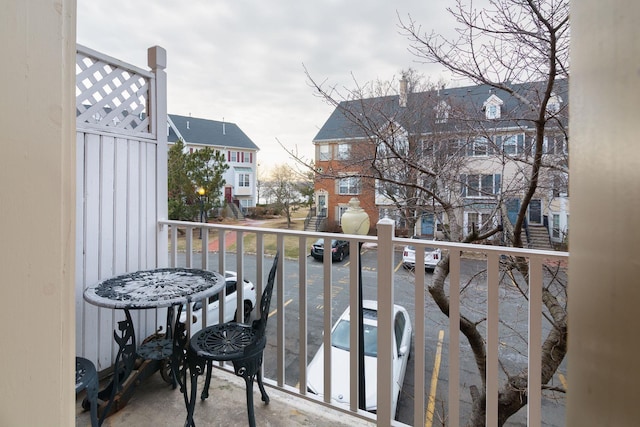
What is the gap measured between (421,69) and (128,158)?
3.62 m

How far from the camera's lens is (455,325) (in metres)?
1.67

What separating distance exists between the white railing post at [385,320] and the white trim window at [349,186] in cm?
318

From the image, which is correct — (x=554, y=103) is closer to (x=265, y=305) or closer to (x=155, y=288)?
(x=265, y=305)

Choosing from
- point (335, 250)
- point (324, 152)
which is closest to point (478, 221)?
point (335, 250)

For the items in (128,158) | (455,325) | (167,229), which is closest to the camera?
(455,325)

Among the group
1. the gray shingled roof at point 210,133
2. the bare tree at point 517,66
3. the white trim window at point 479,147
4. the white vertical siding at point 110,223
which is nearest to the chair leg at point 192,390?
the white vertical siding at point 110,223

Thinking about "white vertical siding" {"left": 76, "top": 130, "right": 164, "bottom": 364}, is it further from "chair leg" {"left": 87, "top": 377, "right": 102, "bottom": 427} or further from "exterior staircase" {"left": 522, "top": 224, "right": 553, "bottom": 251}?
"exterior staircase" {"left": 522, "top": 224, "right": 553, "bottom": 251}

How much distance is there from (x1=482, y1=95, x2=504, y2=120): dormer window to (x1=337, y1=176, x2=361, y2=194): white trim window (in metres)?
1.86

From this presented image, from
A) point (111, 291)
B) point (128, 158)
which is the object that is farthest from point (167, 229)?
point (111, 291)

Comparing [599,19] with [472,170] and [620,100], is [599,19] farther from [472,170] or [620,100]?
[472,170]

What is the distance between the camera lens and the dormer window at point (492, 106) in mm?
3873

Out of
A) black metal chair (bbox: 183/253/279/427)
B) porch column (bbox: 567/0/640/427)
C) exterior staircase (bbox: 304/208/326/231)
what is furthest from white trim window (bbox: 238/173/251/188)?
porch column (bbox: 567/0/640/427)

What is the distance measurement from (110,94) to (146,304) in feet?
5.37

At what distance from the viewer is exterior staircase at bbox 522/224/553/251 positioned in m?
3.83
